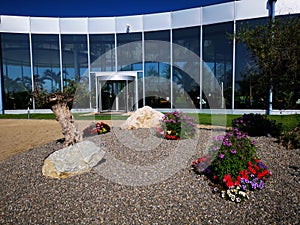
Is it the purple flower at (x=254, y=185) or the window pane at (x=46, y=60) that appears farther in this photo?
the window pane at (x=46, y=60)

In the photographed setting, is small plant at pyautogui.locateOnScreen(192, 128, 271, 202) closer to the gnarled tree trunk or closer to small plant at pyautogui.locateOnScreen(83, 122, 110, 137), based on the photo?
the gnarled tree trunk

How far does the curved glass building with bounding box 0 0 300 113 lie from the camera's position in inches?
544

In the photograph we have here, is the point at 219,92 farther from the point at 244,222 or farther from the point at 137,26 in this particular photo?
the point at 244,222

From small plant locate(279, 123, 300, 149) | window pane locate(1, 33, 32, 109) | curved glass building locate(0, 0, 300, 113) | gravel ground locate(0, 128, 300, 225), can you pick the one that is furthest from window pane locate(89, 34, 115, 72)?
small plant locate(279, 123, 300, 149)

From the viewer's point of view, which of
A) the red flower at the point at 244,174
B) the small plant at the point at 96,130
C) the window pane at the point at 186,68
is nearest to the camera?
the red flower at the point at 244,174

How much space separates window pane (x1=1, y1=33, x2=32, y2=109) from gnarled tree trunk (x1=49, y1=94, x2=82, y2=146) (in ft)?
42.0

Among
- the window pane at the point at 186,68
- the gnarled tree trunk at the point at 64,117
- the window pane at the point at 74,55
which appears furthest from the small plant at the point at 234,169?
the window pane at the point at 74,55

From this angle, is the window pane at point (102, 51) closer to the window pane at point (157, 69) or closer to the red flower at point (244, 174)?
the window pane at point (157, 69)

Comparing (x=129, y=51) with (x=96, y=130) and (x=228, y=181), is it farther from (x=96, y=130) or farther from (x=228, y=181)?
(x=228, y=181)

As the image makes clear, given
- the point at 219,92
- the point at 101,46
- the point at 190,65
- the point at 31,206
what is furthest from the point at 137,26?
the point at 31,206

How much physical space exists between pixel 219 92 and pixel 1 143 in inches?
481

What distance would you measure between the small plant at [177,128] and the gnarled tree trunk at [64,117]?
2.52 meters

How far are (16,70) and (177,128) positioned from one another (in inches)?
611

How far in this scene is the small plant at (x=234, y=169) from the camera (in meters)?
2.97
